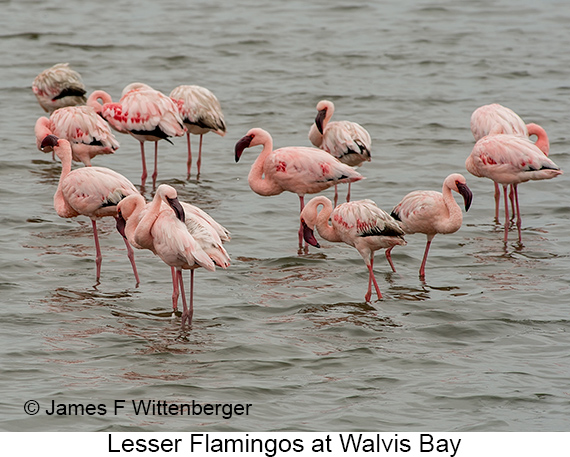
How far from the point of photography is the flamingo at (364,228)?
891cm

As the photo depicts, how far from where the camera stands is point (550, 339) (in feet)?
26.5

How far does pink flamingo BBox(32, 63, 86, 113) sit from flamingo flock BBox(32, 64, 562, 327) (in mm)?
22

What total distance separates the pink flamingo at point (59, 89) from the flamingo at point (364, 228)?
Result: 6.24 metres

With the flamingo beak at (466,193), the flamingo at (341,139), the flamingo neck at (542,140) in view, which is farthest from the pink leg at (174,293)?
the flamingo neck at (542,140)

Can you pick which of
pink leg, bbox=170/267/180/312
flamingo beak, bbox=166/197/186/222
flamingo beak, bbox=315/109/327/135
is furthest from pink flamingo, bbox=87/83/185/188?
flamingo beak, bbox=166/197/186/222

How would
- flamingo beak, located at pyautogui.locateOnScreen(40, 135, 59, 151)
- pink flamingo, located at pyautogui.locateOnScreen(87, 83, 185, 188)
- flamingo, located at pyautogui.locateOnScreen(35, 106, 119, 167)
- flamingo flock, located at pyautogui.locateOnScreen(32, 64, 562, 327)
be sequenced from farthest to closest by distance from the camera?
pink flamingo, located at pyautogui.locateOnScreen(87, 83, 185, 188) < flamingo, located at pyautogui.locateOnScreen(35, 106, 119, 167) < flamingo beak, located at pyautogui.locateOnScreen(40, 135, 59, 151) < flamingo flock, located at pyautogui.locateOnScreen(32, 64, 562, 327)

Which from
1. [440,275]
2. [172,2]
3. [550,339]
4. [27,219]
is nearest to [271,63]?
[172,2]

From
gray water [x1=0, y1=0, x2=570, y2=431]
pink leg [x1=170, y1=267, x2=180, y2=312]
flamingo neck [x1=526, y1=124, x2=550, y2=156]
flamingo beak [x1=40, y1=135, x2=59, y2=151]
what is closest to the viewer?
gray water [x1=0, y1=0, x2=570, y2=431]

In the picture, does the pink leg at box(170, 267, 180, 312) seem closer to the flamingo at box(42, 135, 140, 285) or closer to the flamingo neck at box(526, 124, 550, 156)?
the flamingo at box(42, 135, 140, 285)

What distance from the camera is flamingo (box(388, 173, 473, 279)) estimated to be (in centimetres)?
934

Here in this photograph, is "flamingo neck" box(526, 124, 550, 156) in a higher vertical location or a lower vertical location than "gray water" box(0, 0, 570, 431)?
higher

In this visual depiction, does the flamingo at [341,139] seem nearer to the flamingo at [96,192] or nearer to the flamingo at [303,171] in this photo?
the flamingo at [303,171]

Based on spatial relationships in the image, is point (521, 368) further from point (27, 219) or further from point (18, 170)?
point (18, 170)

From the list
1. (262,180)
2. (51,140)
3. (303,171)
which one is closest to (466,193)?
(303,171)
